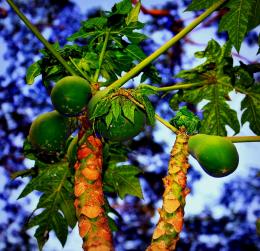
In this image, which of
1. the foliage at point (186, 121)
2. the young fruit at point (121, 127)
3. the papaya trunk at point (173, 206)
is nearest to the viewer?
the papaya trunk at point (173, 206)

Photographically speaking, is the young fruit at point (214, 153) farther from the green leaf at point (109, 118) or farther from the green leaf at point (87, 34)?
the green leaf at point (87, 34)

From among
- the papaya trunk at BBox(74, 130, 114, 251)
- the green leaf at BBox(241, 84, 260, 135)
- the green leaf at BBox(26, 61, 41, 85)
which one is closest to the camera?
the papaya trunk at BBox(74, 130, 114, 251)

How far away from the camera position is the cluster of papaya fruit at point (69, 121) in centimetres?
209

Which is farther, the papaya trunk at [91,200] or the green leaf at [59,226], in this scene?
the green leaf at [59,226]

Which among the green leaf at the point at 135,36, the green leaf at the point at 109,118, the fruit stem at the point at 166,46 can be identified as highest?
the green leaf at the point at 135,36

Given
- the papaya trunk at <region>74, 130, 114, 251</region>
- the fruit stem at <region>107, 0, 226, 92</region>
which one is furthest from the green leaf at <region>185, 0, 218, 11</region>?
the papaya trunk at <region>74, 130, 114, 251</region>

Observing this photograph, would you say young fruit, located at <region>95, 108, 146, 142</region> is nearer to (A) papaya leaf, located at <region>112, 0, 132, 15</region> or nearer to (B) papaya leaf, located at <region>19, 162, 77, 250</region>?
(A) papaya leaf, located at <region>112, 0, 132, 15</region>

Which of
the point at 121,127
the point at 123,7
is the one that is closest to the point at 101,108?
the point at 121,127

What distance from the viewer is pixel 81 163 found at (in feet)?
6.35

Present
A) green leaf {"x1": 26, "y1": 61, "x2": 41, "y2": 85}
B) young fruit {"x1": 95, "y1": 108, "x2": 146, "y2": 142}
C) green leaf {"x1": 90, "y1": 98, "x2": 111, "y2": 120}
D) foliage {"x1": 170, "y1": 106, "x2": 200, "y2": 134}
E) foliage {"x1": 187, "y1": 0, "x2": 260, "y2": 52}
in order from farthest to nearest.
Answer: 1. green leaf {"x1": 26, "y1": 61, "x2": 41, "y2": 85}
2. foliage {"x1": 187, "y1": 0, "x2": 260, "y2": 52}
3. young fruit {"x1": 95, "y1": 108, "x2": 146, "y2": 142}
4. green leaf {"x1": 90, "y1": 98, "x2": 111, "y2": 120}
5. foliage {"x1": 170, "y1": 106, "x2": 200, "y2": 134}

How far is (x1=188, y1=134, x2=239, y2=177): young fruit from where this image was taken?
6.64 feet

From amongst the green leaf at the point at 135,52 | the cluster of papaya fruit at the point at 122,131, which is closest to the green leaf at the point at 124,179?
the cluster of papaya fruit at the point at 122,131

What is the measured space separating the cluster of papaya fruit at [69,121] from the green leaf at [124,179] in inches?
24.1

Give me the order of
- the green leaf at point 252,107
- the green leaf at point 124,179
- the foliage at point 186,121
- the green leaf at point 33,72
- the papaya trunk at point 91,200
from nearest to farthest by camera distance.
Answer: the papaya trunk at point 91,200 → the foliage at point 186,121 → the green leaf at point 33,72 → the green leaf at point 124,179 → the green leaf at point 252,107
